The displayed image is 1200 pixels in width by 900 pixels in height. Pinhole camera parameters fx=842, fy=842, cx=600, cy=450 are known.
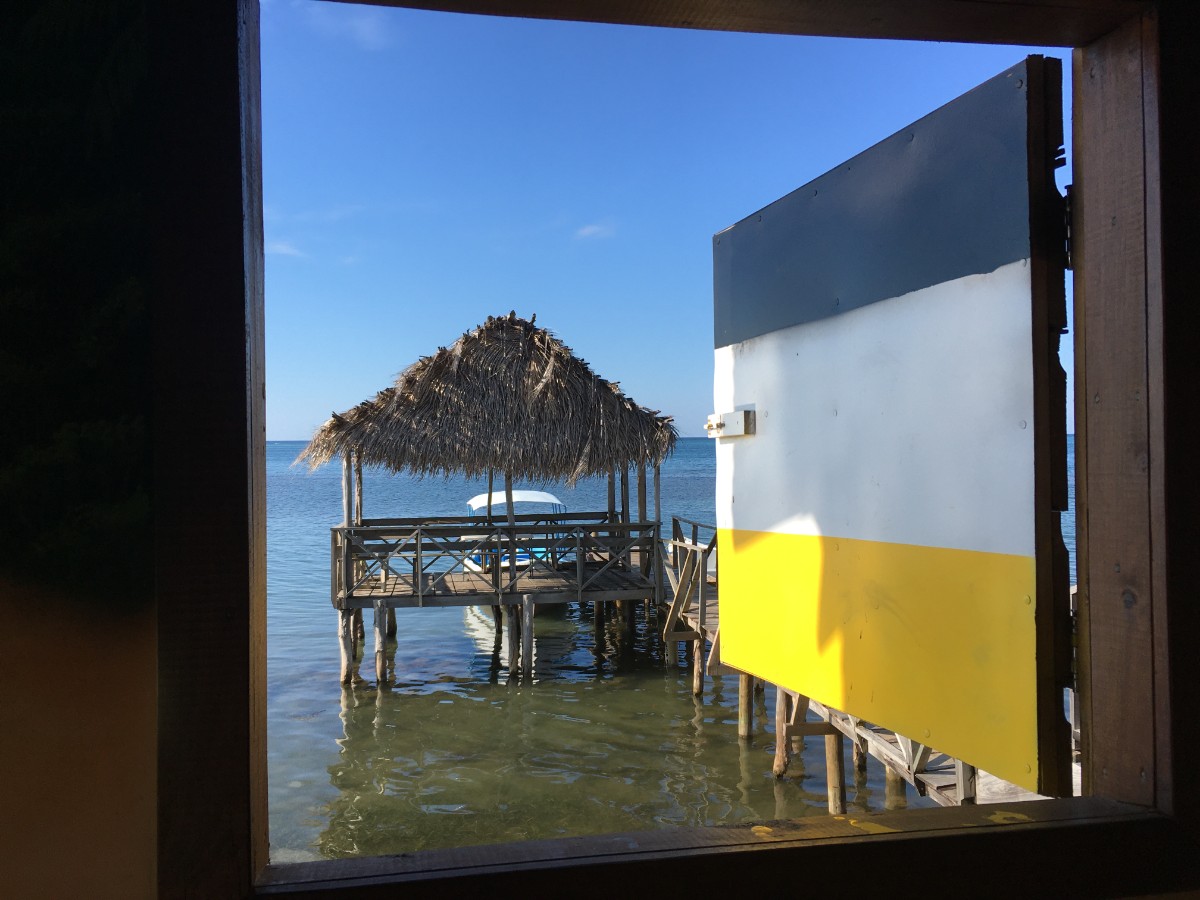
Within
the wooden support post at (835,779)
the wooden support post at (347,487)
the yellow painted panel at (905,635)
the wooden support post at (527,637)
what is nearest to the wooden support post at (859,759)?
the wooden support post at (835,779)

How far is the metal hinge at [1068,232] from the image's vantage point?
182cm

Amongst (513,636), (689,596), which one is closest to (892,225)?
(689,596)

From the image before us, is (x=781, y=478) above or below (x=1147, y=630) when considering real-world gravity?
above

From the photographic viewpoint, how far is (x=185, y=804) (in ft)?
3.67

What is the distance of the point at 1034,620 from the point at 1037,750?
12.0 inches

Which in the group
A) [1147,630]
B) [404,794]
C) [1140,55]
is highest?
[1140,55]

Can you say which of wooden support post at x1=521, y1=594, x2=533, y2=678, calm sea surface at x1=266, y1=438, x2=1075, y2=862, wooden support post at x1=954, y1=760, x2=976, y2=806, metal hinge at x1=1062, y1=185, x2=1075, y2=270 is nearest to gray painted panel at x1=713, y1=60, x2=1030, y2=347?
metal hinge at x1=1062, y1=185, x2=1075, y2=270

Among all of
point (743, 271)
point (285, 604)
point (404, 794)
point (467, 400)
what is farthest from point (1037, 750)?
point (285, 604)

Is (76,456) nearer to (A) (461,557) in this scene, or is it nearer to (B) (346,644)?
(A) (461,557)

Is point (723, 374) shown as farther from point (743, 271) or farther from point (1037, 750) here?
point (1037, 750)

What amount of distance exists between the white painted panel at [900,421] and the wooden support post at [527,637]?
873 cm

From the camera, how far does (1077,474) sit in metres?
1.61

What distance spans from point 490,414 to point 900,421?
427 inches

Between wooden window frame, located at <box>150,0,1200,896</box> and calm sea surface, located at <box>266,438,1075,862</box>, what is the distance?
5.44 m
